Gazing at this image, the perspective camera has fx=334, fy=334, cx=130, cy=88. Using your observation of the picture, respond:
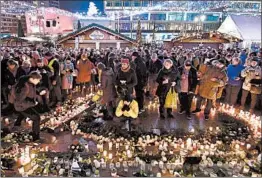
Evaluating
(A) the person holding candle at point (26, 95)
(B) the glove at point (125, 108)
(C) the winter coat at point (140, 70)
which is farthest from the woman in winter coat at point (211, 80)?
(A) the person holding candle at point (26, 95)

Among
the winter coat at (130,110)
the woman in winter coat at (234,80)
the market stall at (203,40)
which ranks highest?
the market stall at (203,40)

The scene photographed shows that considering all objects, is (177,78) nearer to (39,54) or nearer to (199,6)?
(199,6)

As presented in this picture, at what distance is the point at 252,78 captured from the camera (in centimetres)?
493

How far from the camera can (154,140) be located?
4020 millimetres

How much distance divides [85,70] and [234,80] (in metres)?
2.38

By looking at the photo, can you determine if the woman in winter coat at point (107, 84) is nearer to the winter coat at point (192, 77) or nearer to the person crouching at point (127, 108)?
the person crouching at point (127, 108)

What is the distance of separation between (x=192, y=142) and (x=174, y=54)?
1.92 meters

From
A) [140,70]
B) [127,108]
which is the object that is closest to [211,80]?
[140,70]

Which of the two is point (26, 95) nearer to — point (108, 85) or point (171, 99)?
point (108, 85)

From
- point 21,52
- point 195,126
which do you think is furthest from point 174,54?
point 21,52

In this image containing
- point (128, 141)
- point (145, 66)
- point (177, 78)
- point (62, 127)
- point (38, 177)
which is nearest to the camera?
point (38, 177)

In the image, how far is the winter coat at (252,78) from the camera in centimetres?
485

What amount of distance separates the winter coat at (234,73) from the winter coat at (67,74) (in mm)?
2499

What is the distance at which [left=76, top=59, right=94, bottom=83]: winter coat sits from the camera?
545 cm
